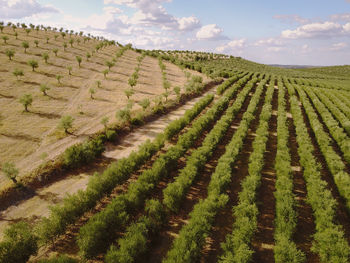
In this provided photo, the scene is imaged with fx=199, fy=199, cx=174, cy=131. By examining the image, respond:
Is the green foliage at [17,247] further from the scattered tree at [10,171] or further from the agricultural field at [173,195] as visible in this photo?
the scattered tree at [10,171]

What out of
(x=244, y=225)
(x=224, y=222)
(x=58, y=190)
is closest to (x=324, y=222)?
(x=244, y=225)

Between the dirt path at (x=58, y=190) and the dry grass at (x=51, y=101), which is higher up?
the dry grass at (x=51, y=101)

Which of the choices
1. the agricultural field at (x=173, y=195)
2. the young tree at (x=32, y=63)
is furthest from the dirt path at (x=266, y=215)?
the young tree at (x=32, y=63)

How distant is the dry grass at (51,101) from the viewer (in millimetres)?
21438

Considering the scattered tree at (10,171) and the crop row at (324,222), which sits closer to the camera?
the crop row at (324,222)

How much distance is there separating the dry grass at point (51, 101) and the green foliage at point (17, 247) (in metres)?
7.25

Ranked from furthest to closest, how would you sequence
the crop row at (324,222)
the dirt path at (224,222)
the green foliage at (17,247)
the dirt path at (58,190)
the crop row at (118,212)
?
the dirt path at (58,190)
the dirt path at (224,222)
the crop row at (118,212)
the crop row at (324,222)
the green foliage at (17,247)

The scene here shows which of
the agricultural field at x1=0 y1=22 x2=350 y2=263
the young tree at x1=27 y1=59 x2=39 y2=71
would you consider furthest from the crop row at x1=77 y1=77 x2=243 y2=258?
the young tree at x1=27 y1=59 x2=39 y2=71

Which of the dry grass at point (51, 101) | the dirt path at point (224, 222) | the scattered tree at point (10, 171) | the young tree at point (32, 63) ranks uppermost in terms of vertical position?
the young tree at point (32, 63)

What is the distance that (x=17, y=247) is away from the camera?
1013 centimetres

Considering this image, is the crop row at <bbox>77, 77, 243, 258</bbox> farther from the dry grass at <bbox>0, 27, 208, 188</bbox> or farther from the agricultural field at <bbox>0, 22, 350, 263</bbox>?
the dry grass at <bbox>0, 27, 208, 188</bbox>

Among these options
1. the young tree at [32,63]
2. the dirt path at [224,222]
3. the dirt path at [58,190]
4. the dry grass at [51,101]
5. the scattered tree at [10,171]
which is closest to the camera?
the dirt path at [224,222]

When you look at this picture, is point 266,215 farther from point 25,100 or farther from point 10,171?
point 25,100

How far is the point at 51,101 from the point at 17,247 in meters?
28.4
